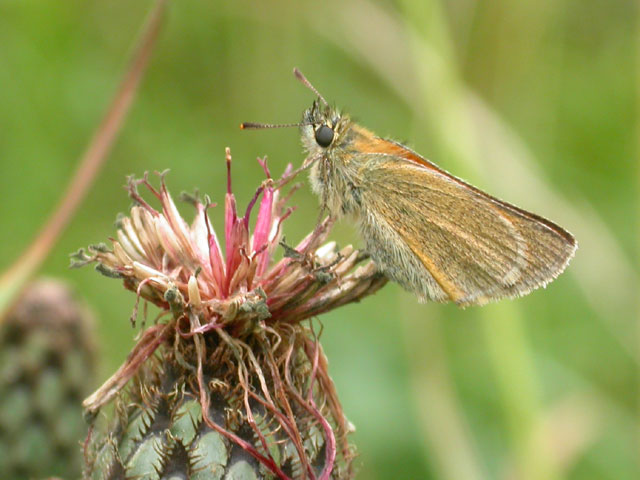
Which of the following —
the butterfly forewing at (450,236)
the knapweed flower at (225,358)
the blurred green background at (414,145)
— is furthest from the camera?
the blurred green background at (414,145)

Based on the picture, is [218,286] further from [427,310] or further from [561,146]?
[561,146]

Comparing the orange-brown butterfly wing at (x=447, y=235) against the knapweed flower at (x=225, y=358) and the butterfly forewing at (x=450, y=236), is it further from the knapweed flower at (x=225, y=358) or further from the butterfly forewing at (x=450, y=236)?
the knapweed flower at (x=225, y=358)

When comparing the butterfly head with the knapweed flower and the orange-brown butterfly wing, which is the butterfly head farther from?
the knapweed flower

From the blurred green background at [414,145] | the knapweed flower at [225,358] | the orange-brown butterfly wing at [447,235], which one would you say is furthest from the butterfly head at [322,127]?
the blurred green background at [414,145]

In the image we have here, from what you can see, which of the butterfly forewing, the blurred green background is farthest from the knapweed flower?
the blurred green background

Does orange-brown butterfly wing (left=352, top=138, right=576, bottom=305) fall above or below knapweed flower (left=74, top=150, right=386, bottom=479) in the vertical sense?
above
